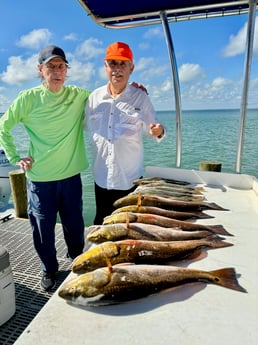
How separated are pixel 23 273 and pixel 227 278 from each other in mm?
2522

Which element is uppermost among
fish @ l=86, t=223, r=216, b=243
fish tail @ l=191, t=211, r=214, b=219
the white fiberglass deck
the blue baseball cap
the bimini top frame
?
the bimini top frame

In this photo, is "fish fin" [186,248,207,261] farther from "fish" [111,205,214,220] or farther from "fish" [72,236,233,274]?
"fish" [111,205,214,220]

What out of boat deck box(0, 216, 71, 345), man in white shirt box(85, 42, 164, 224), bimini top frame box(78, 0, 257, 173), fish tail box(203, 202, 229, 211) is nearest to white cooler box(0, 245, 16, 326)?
boat deck box(0, 216, 71, 345)

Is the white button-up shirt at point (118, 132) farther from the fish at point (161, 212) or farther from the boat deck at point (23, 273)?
the boat deck at point (23, 273)

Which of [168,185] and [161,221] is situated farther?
[168,185]

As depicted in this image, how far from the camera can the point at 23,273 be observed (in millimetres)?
3248

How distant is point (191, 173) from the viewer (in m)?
3.15

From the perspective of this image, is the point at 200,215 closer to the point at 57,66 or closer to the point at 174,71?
the point at 57,66

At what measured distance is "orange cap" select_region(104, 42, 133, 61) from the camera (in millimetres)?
2572

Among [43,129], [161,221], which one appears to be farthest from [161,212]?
[43,129]

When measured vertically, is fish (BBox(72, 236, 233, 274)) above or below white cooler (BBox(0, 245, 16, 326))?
above

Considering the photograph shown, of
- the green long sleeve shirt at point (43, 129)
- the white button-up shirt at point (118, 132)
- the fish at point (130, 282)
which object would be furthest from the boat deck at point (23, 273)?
the fish at point (130, 282)

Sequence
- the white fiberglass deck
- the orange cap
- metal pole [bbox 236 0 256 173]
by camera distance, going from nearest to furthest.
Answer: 1. the white fiberglass deck
2. the orange cap
3. metal pole [bbox 236 0 256 173]

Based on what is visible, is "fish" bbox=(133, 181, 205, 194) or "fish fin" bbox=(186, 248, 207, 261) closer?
"fish fin" bbox=(186, 248, 207, 261)
